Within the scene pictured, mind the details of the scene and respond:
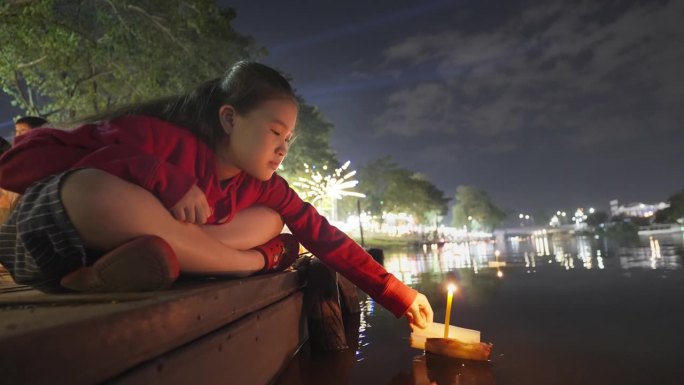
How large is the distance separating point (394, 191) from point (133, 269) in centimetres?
4752

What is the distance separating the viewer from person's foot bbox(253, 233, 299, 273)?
80.8 inches

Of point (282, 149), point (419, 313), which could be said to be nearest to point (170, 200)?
point (282, 149)

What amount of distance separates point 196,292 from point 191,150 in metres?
0.81

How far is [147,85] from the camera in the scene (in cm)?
1083

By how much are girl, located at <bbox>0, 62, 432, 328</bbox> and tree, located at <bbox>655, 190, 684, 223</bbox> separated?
5583 centimetres

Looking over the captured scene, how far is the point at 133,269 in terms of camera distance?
1.16 metres

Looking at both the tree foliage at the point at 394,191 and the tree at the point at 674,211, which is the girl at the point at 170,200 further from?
the tree at the point at 674,211

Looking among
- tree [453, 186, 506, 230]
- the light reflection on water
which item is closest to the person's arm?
the light reflection on water

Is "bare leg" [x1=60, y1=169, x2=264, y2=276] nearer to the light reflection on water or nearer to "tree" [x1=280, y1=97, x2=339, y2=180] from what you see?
the light reflection on water

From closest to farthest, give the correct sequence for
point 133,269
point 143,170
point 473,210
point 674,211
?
1. point 133,269
2. point 143,170
3. point 674,211
4. point 473,210

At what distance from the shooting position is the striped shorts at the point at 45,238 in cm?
117

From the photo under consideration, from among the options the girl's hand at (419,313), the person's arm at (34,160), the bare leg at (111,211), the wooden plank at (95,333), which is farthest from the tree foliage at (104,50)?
the girl's hand at (419,313)

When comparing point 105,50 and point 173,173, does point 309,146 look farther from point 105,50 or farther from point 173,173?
point 173,173

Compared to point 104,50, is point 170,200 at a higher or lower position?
lower
